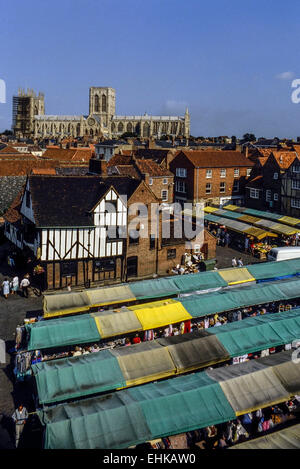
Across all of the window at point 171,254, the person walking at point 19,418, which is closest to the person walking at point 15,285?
the window at point 171,254

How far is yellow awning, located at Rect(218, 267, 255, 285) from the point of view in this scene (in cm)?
2746

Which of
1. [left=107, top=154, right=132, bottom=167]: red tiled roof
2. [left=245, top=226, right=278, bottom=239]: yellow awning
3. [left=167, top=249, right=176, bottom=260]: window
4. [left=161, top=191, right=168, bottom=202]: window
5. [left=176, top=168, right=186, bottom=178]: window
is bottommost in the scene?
[left=167, top=249, right=176, bottom=260]: window

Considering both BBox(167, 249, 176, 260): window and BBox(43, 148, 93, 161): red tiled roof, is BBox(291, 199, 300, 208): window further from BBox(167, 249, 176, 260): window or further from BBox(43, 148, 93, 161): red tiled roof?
BBox(43, 148, 93, 161): red tiled roof

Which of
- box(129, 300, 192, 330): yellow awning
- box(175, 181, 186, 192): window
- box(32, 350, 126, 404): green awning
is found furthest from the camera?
box(175, 181, 186, 192): window

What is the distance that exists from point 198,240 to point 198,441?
21.2 m

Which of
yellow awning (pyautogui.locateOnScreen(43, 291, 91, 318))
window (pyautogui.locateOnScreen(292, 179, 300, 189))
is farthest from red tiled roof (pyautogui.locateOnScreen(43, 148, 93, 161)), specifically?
yellow awning (pyautogui.locateOnScreen(43, 291, 91, 318))

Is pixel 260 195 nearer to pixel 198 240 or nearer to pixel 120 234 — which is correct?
pixel 198 240

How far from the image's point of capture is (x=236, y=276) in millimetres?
27875

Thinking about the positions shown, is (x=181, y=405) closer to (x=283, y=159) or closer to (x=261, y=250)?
(x=261, y=250)

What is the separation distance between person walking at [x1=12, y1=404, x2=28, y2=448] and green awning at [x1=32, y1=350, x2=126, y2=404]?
2.47 ft

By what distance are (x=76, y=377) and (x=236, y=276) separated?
1500cm

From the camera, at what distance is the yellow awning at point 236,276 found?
27.5 metres

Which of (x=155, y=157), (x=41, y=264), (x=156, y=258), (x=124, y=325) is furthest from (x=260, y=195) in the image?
(x=124, y=325)

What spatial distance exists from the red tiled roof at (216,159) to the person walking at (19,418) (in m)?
42.6
